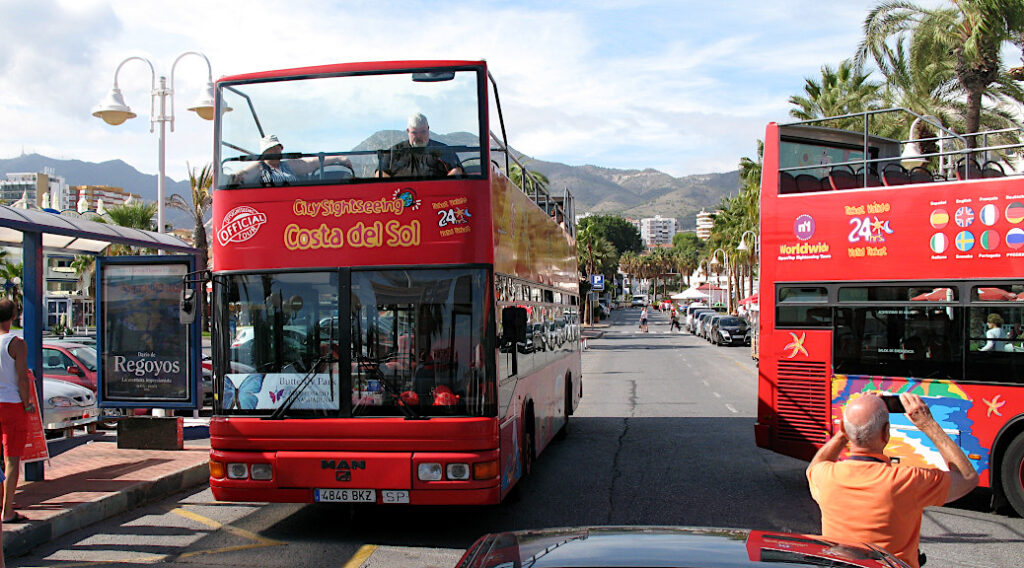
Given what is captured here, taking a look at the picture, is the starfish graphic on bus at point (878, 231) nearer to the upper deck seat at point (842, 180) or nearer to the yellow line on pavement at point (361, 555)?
the upper deck seat at point (842, 180)

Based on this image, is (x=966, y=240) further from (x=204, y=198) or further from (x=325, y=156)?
(x=204, y=198)

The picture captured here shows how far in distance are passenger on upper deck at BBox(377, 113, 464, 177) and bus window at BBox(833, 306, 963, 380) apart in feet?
14.2

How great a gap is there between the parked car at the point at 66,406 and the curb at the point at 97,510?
3657mm

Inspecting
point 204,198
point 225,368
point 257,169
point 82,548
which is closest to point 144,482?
point 82,548

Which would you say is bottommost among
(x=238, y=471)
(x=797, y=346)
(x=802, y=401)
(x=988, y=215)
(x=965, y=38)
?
(x=238, y=471)

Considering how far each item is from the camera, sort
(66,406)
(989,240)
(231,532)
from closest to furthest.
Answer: (231,532) → (989,240) → (66,406)

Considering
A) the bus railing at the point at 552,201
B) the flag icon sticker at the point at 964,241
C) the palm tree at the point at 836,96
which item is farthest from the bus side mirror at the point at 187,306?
the palm tree at the point at 836,96

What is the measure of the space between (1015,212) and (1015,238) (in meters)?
0.23

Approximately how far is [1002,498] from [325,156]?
6.88 m

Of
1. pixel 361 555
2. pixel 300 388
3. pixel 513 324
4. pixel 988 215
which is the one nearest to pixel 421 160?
pixel 513 324

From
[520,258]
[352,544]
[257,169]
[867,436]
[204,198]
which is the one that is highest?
[204,198]

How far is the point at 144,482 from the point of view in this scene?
9094mm

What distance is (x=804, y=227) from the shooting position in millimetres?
9156

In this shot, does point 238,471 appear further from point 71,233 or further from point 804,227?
point 804,227
